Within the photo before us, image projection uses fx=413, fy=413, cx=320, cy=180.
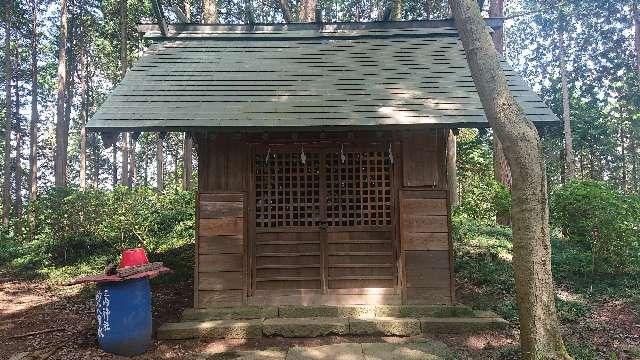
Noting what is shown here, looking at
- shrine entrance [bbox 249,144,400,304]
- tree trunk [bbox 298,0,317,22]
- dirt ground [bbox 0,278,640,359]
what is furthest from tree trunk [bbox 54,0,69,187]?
shrine entrance [bbox 249,144,400,304]

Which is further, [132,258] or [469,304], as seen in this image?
[469,304]

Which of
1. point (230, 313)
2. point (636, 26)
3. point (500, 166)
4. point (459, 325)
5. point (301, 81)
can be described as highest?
point (636, 26)

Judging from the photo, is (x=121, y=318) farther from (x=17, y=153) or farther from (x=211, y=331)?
(x=17, y=153)

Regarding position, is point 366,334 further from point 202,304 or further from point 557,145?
point 557,145

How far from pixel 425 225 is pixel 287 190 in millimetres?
2233

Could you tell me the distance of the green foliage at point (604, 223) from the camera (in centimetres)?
722

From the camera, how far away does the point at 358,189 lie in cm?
664

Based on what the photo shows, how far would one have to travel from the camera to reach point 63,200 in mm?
10852

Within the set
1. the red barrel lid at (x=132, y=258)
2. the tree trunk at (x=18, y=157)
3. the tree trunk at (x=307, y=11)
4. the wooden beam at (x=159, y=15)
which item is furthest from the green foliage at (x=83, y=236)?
the tree trunk at (x=18, y=157)

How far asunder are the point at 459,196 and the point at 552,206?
756cm

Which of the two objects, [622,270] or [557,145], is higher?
[557,145]

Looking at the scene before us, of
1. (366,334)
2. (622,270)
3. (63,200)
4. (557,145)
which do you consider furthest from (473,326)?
(557,145)

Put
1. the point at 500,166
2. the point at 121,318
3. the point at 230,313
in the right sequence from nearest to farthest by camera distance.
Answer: the point at 121,318
the point at 230,313
the point at 500,166

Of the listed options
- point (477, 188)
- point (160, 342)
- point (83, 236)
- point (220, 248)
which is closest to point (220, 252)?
point (220, 248)
